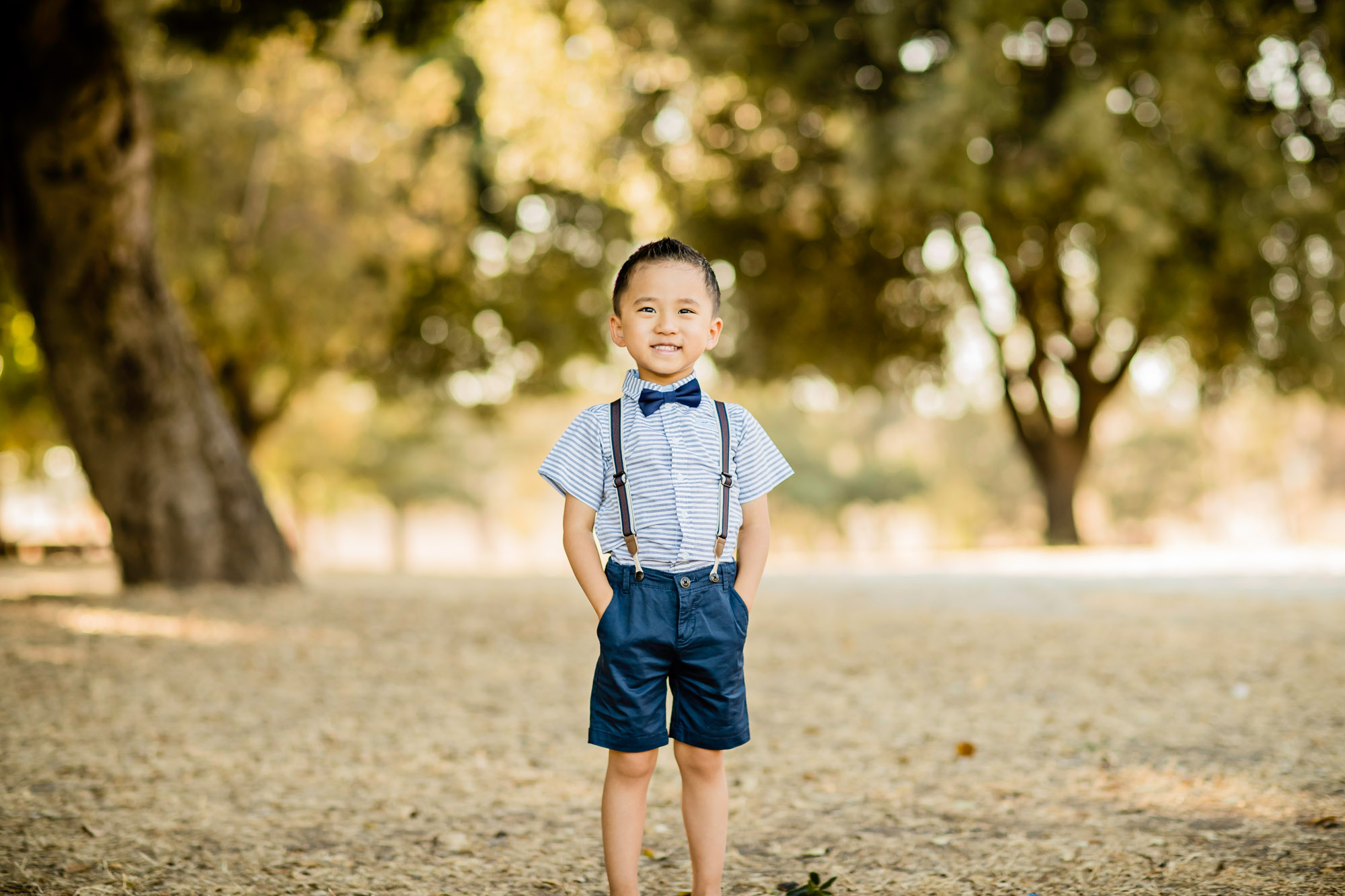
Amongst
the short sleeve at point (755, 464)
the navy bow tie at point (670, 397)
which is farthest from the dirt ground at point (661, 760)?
the navy bow tie at point (670, 397)

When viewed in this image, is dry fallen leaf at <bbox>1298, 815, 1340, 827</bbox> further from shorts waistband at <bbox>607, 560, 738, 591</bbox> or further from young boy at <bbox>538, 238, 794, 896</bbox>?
shorts waistband at <bbox>607, 560, 738, 591</bbox>

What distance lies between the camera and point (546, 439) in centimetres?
4506

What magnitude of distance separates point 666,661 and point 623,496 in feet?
1.35

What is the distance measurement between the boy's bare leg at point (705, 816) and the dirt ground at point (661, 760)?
16.2 inches

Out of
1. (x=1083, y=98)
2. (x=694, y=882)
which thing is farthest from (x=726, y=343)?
(x=694, y=882)

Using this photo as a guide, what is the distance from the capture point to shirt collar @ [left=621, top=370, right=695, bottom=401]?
2.75 m

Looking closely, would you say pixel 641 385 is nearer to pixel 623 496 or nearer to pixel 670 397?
pixel 670 397

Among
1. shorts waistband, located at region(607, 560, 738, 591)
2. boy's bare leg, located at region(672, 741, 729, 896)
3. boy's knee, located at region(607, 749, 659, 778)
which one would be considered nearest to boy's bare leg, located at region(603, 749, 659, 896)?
boy's knee, located at region(607, 749, 659, 778)

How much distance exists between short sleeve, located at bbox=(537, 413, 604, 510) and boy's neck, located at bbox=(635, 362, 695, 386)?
0.58ft

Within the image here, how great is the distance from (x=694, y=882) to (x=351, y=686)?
11.3 feet

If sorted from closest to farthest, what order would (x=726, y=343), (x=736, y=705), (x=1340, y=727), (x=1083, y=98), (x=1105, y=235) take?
(x=736, y=705) → (x=1340, y=727) → (x=1083, y=98) → (x=1105, y=235) → (x=726, y=343)

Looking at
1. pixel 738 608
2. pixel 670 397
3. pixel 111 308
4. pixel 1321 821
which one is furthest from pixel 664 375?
pixel 111 308

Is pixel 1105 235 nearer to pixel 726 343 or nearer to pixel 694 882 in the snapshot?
pixel 726 343

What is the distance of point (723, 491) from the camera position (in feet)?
8.82
